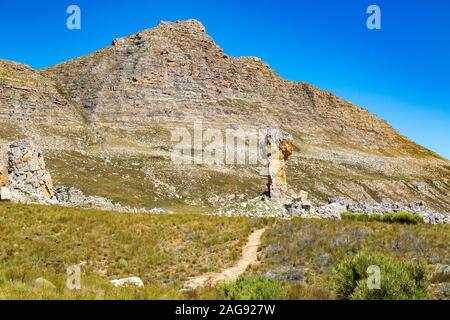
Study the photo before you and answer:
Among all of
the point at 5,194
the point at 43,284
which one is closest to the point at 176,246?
the point at 43,284

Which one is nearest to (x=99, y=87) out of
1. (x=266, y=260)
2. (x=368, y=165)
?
(x=368, y=165)

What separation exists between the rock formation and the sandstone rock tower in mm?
21145

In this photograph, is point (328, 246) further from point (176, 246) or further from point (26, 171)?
point (26, 171)

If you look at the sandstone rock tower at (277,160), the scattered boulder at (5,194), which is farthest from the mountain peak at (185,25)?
the scattered boulder at (5,194)

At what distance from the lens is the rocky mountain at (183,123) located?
66.2 metres

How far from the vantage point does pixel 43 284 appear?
1177 cm

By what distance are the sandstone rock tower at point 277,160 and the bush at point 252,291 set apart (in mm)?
34503

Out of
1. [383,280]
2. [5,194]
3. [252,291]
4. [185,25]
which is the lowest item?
[252,291]

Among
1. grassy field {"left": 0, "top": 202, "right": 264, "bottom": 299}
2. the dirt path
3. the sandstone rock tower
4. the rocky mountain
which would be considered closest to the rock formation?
grassy field {"left": 0, "top": 202, "right": 264, "bottom": 299}

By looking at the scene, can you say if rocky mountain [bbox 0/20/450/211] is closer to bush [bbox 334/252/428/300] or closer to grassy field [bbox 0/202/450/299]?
grassy field [bbox 0/202/450/299]

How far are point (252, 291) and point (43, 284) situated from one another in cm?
548

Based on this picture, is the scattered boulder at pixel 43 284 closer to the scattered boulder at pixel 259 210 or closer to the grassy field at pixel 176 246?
the grassy field at pixel 176 246

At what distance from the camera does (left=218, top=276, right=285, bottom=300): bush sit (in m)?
10.3

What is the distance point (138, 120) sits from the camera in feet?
339
